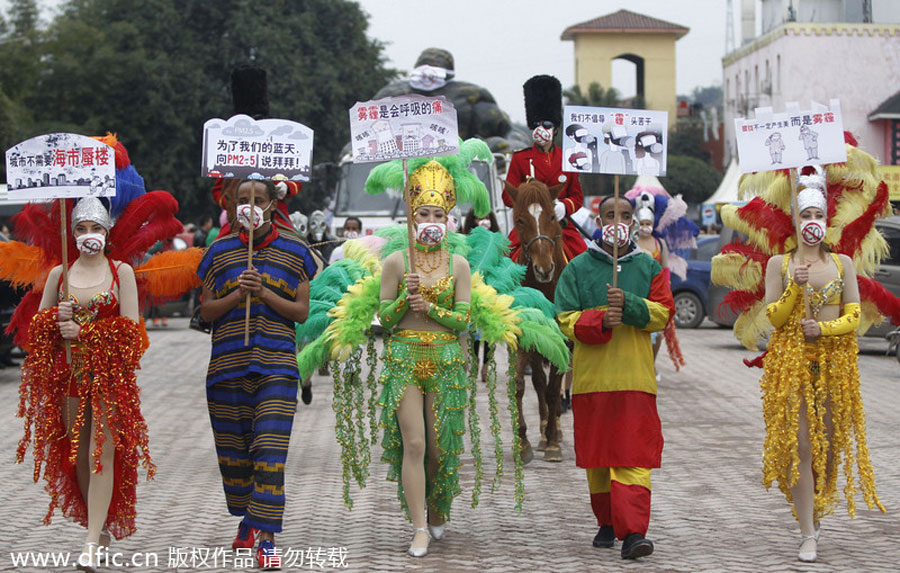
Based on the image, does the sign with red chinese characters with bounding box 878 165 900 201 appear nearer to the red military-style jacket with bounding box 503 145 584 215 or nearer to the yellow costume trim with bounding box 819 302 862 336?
the red military-style jacket with bounding box 503 145 584 215

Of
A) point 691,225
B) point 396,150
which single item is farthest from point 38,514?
point 691,225

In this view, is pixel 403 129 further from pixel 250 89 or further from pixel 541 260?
pixel 250 89

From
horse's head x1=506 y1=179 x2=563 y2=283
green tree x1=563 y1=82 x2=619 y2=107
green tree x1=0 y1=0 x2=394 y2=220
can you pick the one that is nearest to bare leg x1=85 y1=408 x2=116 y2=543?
horse's head x1=506 y1=179 x2=563 y2=283

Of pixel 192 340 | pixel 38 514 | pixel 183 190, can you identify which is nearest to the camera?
pixel 38 514

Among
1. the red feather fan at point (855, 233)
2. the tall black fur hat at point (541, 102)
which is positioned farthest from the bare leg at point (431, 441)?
the tall black fur hat at point (541, 102)

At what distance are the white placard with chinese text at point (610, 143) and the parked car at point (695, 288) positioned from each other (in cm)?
1528

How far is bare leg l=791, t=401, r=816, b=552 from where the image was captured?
7625 millimetres

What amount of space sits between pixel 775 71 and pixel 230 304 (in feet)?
187

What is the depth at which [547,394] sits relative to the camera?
11.2 metres

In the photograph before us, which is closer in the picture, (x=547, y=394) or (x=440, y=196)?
(x=440, y=196)

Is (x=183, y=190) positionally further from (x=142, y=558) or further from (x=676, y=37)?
(x=676, y=37)

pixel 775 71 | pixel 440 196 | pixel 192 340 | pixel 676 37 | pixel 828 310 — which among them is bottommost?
pixel 192 340

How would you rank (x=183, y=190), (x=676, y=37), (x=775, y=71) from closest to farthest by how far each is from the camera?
(x=183, y=190)
(x=775, y=71)
(x=676, y=37)

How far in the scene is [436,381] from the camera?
7.86m
